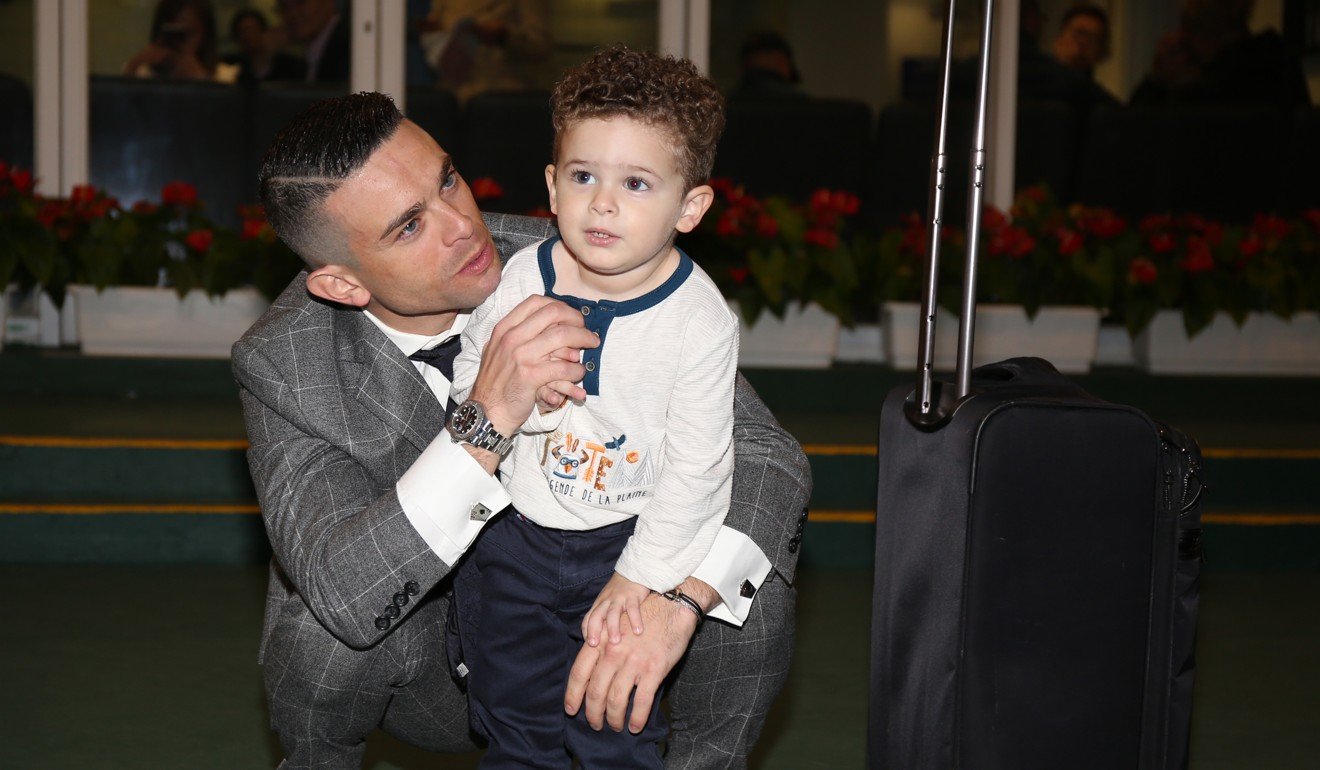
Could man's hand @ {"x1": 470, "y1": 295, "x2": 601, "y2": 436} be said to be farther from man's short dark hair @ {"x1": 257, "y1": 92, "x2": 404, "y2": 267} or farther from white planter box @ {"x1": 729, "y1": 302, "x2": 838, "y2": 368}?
white planter box @ {"x1": 729, "y1": 302, "x2": 838, "y2": 368}

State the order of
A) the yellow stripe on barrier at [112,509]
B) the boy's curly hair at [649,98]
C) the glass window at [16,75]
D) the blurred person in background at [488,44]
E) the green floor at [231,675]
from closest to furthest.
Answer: the boy's curly hair at [649,98] < the green floor at [231,675] < the yellow stripe on barrier at [112,509] < the glass window at [16,75] < the blurred person in background at [488,44]

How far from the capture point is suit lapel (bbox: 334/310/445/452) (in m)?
1.72

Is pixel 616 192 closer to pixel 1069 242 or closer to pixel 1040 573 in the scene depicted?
pixel 1040 573

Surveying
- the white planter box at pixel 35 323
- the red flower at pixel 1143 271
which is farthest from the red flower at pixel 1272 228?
the white planter box at pixel 35 323

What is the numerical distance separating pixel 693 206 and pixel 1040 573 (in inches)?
21.8

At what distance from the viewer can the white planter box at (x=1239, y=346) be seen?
4.49 m

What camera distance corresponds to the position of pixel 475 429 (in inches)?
59.6

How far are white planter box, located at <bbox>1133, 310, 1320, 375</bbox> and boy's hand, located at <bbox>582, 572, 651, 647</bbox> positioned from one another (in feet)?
11.3

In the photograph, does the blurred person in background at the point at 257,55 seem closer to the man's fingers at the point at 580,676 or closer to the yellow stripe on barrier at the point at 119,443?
the yellow stripe on barrier at the point at 119,443

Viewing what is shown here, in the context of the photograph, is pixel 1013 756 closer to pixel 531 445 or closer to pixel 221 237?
pixel 531 445

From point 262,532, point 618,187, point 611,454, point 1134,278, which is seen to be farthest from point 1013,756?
point 1134,278

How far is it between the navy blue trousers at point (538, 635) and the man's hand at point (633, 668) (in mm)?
54

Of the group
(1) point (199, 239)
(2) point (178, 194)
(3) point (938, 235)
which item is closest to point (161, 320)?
(1) point (199, 239)

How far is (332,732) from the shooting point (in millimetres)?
1750
